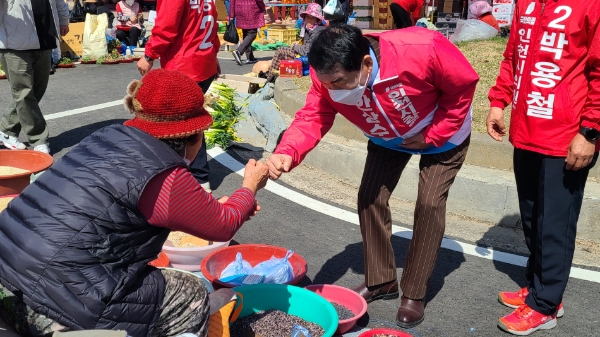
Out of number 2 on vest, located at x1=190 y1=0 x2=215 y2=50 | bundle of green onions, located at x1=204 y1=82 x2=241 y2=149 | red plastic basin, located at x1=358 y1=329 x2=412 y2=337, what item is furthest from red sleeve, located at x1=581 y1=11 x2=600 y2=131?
bundle of green onions, located at x1=204 y1=82 x2=241 y2=149

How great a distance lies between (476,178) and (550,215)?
165 cm

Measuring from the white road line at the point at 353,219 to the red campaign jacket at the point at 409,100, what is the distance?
1313 millimetres

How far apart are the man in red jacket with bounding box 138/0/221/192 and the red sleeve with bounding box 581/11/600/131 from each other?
10.7 ft

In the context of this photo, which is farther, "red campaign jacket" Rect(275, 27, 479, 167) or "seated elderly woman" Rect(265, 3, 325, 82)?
"seated elderly woman" Rect(265, 3, 325, 82)

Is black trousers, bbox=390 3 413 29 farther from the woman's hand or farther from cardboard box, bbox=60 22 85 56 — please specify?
the woman's hand

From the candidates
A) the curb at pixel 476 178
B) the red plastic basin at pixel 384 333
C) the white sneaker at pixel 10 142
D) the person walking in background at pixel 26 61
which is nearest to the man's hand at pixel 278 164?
the red plastic basin at pixel 384 333

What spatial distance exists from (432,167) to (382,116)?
45 centimetres

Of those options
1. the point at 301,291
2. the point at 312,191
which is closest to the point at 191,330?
the point at 301,291

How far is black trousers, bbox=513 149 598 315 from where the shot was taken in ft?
11.1

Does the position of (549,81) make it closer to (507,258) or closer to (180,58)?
(507,258)

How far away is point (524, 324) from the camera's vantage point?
11.8 ft

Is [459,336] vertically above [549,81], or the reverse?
[549,81]

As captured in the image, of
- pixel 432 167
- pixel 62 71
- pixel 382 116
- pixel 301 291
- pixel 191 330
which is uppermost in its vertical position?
pixel 382 116

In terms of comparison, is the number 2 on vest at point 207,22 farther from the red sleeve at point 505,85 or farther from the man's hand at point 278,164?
the red sleeve at point 505,85
